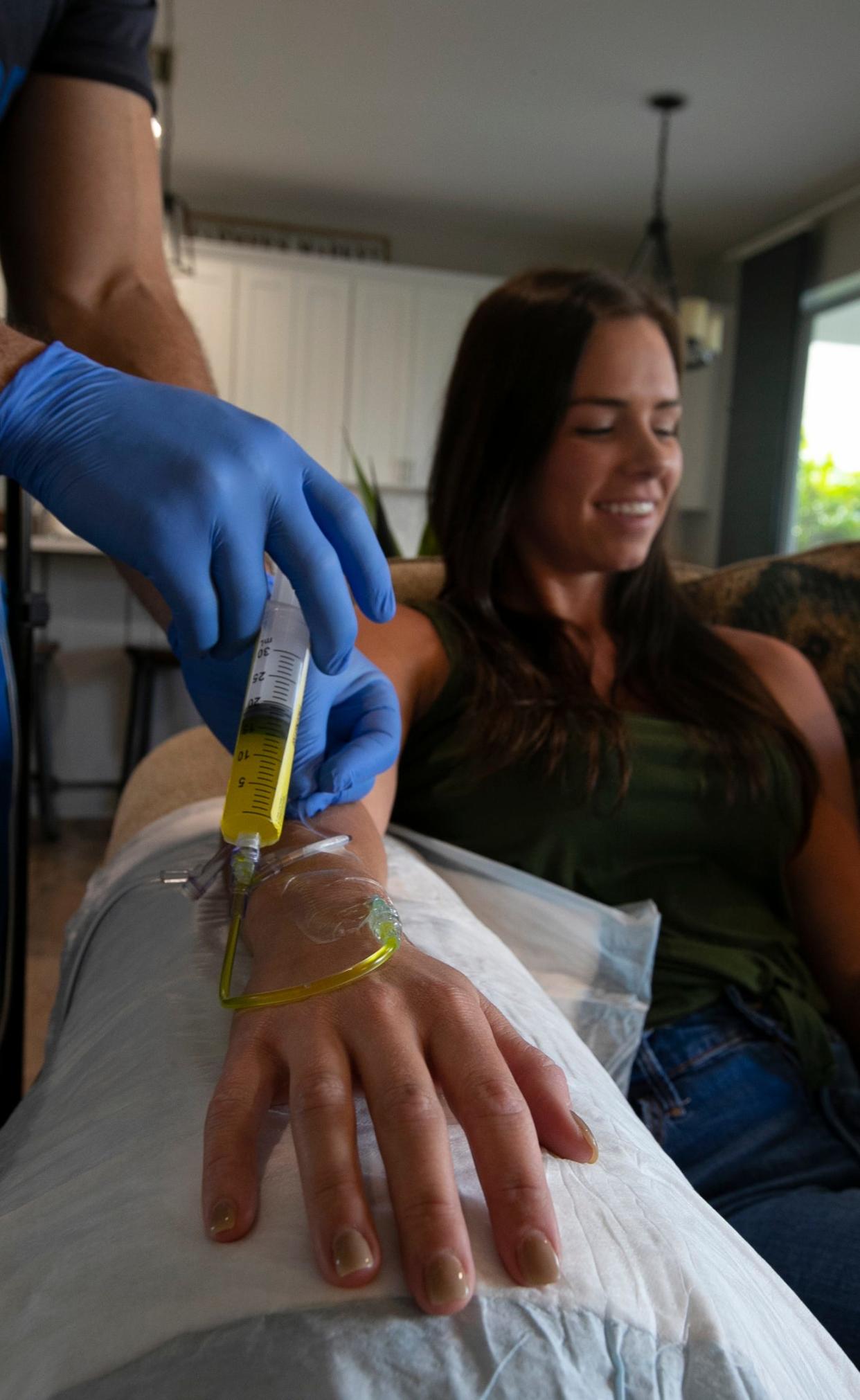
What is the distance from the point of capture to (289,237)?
544 cm

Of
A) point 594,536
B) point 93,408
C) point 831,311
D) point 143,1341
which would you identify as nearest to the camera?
A: point 143,1341

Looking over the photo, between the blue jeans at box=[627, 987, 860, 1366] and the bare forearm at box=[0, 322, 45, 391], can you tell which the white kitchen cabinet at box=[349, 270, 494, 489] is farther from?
the bare forearm at box=[0, 322, 45, 391]

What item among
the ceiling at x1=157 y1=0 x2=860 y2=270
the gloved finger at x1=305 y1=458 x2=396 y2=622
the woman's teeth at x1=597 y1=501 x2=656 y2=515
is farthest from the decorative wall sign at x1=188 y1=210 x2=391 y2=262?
the gloved finger at x1=305 y1=458 x2=396 y2=622

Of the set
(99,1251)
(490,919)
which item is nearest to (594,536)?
(490,919)

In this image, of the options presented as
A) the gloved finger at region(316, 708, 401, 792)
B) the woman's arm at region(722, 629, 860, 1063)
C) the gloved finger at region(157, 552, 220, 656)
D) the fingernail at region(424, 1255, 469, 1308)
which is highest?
the gloved finger at region(157, 552, 220, 656)

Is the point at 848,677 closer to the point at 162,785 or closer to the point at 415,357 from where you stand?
the point at 162,785

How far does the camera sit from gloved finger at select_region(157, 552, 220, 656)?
613 mm

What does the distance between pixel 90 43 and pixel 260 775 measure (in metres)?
0.76

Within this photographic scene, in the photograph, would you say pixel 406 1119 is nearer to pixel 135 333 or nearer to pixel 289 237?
pixel 135 333

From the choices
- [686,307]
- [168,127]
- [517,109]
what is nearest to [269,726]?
[686,307]

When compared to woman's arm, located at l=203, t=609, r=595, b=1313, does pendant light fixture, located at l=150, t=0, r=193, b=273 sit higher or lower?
higher

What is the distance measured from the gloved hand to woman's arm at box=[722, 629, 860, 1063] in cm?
61

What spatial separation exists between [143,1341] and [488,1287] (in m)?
0.12

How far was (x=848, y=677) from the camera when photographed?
4.54 ft
